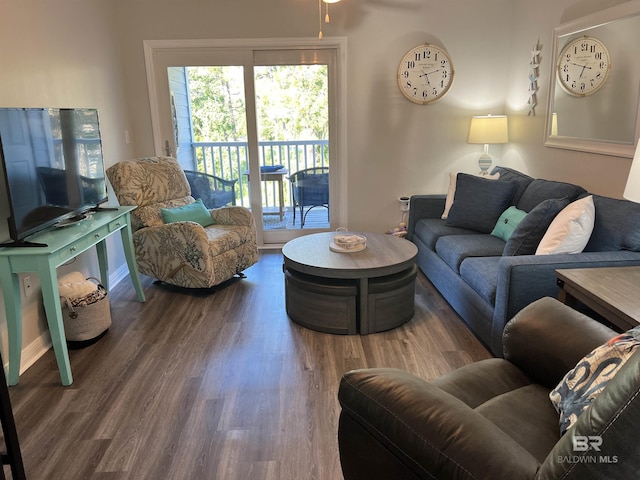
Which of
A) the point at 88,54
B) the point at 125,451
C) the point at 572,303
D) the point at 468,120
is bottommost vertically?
the point at 125,451

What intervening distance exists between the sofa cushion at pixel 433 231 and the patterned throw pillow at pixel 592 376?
7.70ft

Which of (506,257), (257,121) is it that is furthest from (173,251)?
(506,257)

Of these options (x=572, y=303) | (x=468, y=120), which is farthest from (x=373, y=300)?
(x=468, y=120)

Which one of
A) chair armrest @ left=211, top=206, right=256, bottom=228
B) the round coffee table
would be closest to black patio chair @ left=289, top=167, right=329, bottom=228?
chair armrest @ left=211, top=206, right=256, bottom=228

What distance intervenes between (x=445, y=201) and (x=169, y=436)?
9.90 feet

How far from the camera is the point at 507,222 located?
3.43m

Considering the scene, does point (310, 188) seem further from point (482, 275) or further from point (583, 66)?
point (583, 66)

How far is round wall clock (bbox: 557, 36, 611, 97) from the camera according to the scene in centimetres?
305

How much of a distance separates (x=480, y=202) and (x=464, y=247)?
0.64 metres

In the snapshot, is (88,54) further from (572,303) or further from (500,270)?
(572,303)

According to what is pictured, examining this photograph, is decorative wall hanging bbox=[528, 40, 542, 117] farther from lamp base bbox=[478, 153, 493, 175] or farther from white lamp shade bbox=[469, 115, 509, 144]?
lamp base bbox=[478, 153, 493, 175]

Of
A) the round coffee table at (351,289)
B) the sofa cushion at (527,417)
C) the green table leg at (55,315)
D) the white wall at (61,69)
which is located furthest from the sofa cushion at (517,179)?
the white wall at (61,69)

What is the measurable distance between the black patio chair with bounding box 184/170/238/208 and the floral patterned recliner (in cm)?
77

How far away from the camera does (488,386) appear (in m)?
1.62
